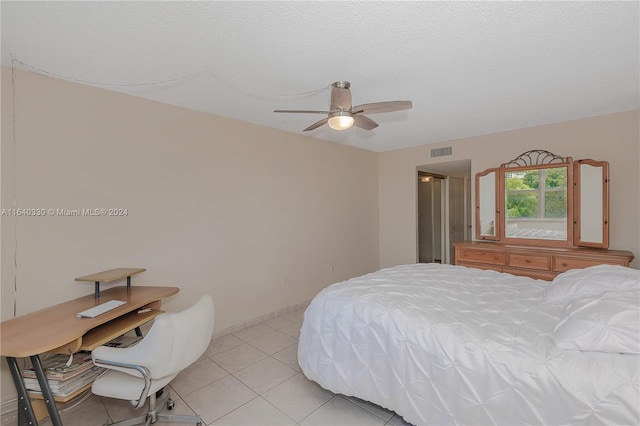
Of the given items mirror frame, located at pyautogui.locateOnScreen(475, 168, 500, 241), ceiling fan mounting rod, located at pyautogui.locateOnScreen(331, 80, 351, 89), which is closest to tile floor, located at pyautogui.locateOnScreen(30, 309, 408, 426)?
ceiling fan mounting rod, located at pyautogui.locateOnScreen(331, 80, 351, 89)

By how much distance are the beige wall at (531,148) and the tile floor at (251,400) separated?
3.09 metres

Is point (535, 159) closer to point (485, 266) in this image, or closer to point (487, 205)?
point (487, 205)

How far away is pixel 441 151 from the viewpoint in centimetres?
467

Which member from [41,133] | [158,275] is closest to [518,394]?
[158,275]

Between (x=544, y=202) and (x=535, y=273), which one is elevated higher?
(x=544, y=202)

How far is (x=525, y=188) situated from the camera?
3.89 m

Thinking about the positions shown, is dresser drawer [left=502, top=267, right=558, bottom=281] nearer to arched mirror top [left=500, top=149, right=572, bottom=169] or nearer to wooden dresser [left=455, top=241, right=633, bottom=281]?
wooden dresser [left=455, top=241, right=633, bottom=281]

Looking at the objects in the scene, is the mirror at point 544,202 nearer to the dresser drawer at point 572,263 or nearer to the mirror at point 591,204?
the mirror at point 591,204

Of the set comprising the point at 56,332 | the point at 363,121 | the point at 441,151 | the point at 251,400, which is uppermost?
the point at 441,151

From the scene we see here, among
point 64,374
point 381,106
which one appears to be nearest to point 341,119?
point 381,106

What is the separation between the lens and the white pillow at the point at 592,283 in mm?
1925

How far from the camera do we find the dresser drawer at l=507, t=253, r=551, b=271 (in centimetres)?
344

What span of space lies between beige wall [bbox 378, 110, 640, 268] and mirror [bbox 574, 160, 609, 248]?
0.12 m

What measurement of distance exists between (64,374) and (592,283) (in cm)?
347
